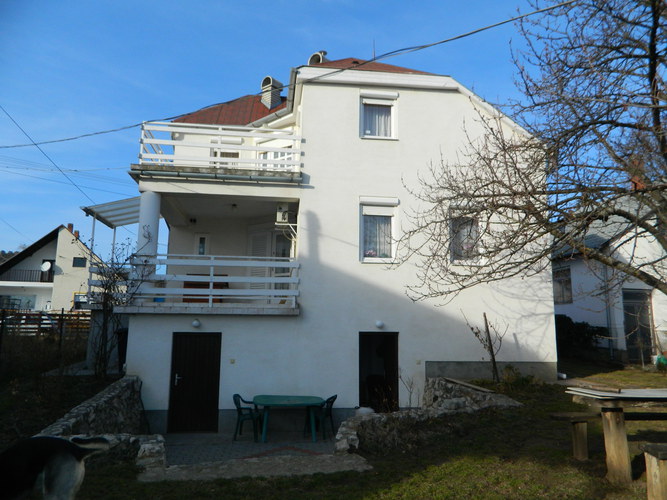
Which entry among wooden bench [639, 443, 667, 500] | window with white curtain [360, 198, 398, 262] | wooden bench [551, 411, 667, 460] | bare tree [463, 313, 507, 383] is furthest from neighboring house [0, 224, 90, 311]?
wooden bench [639, 443, 667, 500]

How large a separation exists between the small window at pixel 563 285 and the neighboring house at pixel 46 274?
36979 mm

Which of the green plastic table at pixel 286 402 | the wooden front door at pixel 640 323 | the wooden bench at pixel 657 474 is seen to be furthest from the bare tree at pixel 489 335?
the wooden front door at pixel 640 323

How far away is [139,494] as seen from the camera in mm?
5969

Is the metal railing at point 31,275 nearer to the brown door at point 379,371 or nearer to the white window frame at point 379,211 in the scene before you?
the brown door at point 379,371

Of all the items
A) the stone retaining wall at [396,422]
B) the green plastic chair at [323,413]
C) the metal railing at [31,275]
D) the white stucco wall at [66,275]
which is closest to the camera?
the stone retaining wall at [396,422]

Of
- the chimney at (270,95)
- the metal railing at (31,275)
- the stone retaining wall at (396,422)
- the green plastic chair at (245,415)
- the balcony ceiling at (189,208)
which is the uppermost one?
the chimney at (270,95)

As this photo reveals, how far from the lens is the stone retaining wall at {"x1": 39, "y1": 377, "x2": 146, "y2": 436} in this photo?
7.55 m

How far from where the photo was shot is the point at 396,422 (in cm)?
861

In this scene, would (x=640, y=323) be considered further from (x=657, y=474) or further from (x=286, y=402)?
(x=657, y=474)

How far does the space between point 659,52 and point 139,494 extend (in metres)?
9.27

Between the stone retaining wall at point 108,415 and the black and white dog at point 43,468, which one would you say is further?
the stone retaining wall at point 108,415

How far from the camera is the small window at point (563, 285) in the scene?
2188 cm

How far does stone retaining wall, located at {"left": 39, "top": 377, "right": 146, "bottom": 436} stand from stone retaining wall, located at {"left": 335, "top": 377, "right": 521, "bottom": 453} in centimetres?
415

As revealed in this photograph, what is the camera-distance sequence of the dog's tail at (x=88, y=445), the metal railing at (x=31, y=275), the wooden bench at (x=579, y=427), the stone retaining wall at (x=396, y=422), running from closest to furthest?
the dog's tail at (x=88, y=445)
the wooden bench at (x=579, y=427)
the stone retaining wall at (x=396, y=422)
the metal railing at (x=31, y=275)
